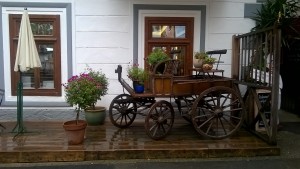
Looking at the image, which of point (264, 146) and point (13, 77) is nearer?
point (264, 146)

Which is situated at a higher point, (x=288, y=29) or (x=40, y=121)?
(x=288, y=29)

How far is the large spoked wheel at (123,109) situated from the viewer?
6.41 meters

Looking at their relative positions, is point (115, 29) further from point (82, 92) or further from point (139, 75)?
point (82, 92)

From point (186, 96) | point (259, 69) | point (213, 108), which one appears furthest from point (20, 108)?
point (259, 69)

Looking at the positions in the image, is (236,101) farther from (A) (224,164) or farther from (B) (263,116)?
(A) (224,164)

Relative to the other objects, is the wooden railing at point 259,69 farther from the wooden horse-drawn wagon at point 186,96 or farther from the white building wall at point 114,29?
the white building wall at point 114,29

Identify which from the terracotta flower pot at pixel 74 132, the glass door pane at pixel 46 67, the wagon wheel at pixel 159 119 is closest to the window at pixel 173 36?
the wagon wheel at pixel 159 119

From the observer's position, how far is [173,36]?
768 centimetres

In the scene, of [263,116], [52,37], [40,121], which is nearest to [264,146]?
[263,116]

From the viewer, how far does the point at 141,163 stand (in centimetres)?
511

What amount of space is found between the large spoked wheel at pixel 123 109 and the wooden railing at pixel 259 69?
2111 millimetres

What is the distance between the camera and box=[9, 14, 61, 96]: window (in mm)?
7418

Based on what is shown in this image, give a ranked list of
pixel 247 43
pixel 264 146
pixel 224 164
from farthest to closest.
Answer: pixel 247 43
pixel 264 146
pixel 224 164

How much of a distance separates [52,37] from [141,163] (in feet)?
12.7
